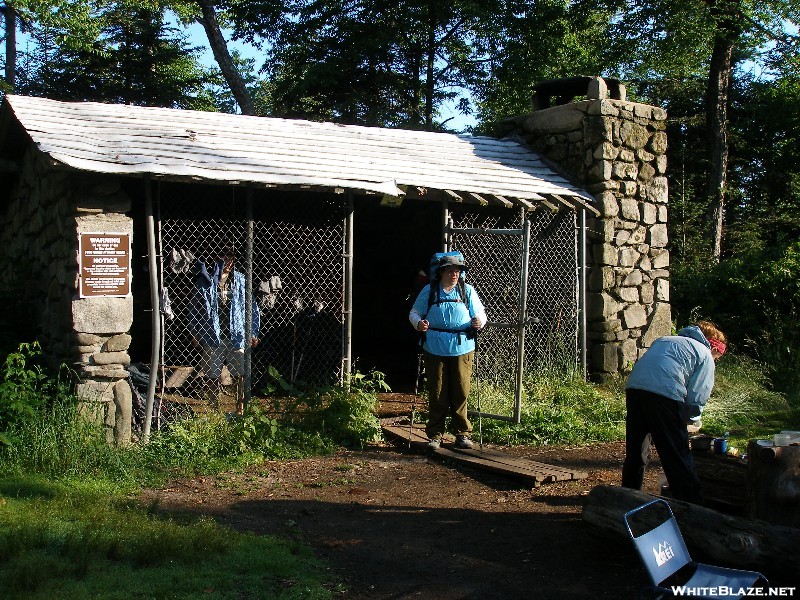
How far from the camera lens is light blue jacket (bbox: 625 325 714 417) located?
5367 millimetres

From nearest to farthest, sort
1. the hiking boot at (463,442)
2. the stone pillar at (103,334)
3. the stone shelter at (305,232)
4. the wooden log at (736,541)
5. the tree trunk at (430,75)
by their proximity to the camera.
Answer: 1. the wooden log at (736,541)
2. the stone pillar at (103,334)
3. the stone shelter at (305,232)
4. the hiking boot at (463,442)
5. the tree trunk at (430,75)

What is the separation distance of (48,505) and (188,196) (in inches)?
155

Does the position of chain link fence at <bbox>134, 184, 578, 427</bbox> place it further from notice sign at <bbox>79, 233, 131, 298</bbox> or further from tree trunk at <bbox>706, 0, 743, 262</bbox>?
tree trunk at <bbox>706, 0, 743, 262</bbox>

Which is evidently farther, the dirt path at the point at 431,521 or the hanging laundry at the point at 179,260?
the hanging laundry at the point at 179,260

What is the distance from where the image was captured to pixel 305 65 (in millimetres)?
19578

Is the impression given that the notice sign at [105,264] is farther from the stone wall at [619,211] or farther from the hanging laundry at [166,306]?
the stone wall at [619,211]

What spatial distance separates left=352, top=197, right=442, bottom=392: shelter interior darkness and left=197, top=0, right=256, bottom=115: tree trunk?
8.69m

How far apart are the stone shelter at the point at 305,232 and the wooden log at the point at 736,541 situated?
3.71 meters

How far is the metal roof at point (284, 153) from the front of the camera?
321 inches

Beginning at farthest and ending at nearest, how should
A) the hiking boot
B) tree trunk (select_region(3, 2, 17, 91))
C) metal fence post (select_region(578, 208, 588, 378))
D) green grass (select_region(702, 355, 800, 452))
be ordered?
tree trunk (select_region(3, 2, 17, 91))
metal fence post (select_region(578, 208, 588, 378))
green grass (select_region(702, 355, 800, 452))
the hiking boot

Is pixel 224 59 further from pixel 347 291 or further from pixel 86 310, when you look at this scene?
pixel 86 310

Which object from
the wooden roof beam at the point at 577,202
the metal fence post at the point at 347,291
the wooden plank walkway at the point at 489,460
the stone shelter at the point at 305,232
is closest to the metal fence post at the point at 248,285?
the stone shelter at the point at 305,232

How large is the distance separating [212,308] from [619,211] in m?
5.72
